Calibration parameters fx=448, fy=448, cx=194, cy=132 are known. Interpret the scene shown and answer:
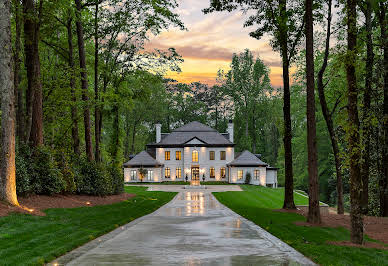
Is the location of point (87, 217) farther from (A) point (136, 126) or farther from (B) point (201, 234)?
(A) point (136, 126)

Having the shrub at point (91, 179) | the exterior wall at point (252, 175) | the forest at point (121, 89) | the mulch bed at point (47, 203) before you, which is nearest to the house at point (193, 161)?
the exterior wall at point (252, 175)

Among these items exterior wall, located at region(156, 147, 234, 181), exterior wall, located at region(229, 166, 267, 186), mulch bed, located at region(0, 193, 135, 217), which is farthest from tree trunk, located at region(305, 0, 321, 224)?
exterior wall, located at region(156, 147, 234, 181)

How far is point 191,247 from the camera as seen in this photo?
11156mm

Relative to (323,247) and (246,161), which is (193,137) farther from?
(323,247)

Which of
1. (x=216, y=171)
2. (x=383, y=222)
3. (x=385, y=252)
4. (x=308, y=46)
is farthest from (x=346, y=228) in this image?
(x=216, y=171)

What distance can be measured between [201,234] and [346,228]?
7.78m

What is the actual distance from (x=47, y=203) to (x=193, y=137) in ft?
153

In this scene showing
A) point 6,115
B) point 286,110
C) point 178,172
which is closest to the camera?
point 6,115

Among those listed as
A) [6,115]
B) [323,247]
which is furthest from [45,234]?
[323,247]

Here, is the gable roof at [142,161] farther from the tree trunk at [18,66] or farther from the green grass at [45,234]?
the green grass at [45,234]

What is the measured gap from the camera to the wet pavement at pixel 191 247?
31.0 ft

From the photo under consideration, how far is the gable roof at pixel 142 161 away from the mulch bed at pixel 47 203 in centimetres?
3662

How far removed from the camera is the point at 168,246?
1135cm

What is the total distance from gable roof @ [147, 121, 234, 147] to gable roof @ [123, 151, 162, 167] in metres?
2.15
